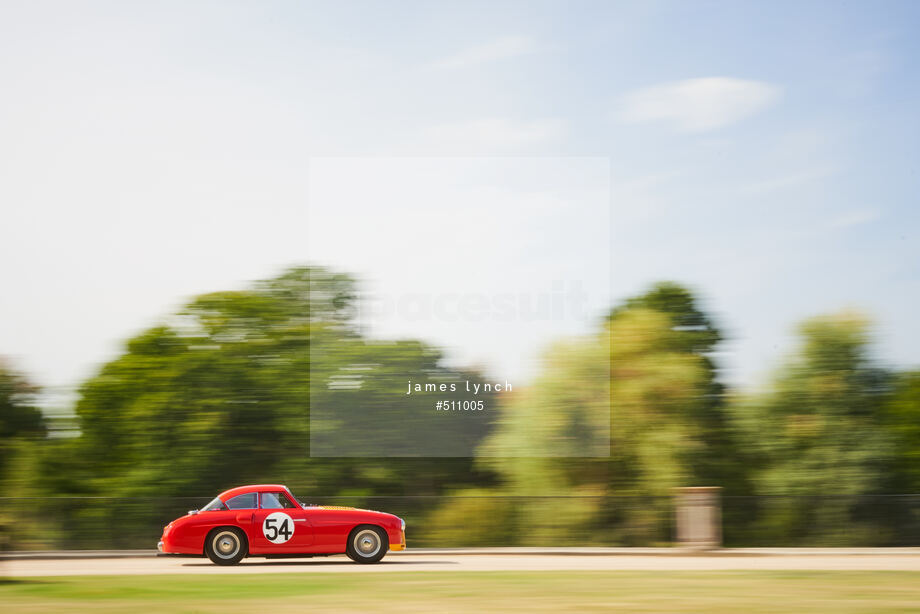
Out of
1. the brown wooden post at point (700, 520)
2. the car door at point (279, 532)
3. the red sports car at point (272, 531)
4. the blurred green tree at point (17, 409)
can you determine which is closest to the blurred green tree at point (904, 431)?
the brown wooden post at point (700, 520)

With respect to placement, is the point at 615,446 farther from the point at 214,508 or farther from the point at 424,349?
the point at 214,508

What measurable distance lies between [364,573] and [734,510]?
42.5 ft

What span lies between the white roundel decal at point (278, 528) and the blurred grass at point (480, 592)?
1914 millimetres

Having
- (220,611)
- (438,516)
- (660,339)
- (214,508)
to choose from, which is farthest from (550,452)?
(220,611)

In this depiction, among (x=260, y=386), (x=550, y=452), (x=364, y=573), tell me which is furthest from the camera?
(x=260, y=386)

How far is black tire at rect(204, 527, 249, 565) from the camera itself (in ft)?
54.9

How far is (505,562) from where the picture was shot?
17984 mm

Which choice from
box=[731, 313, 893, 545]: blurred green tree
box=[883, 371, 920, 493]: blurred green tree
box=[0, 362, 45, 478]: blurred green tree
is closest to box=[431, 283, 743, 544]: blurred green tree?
box=[731, 313, 893, 545]: blurred green tree

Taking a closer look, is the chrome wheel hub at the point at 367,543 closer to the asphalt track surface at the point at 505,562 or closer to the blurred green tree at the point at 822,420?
the asphalt track surface at the point at 505,562

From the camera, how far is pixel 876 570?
16266 mm

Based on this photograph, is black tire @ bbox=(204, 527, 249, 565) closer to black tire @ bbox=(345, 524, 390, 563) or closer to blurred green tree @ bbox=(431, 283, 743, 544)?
black tire @ bbox=(345, 524, 390, 563)

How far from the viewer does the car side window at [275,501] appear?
1705cm

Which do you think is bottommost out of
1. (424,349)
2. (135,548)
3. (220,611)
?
(135,548)

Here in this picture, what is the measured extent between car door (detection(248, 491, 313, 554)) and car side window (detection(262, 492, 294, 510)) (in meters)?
0.07
